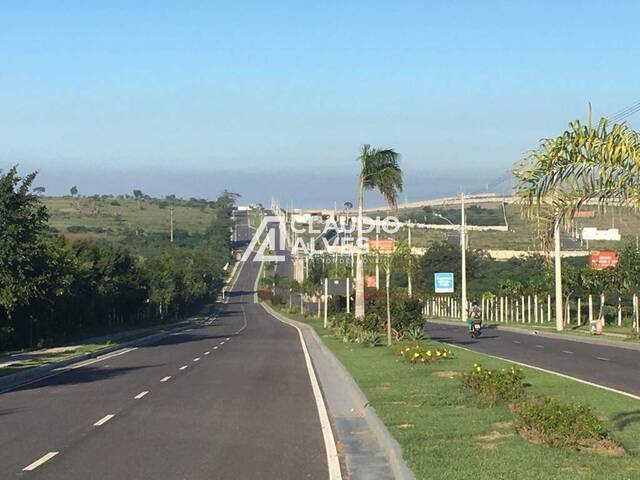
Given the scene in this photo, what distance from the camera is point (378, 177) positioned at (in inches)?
1956

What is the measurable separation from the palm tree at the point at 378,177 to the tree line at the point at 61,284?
44.8 feet

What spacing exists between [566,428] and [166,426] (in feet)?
22.7

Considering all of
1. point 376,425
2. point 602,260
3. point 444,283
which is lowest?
point 376,425

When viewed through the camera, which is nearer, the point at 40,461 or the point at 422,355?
the point at 40,461

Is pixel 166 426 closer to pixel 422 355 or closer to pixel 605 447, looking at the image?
pixel 605 447

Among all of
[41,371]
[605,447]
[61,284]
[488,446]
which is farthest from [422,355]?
[61,284]

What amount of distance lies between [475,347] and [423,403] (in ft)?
79.0

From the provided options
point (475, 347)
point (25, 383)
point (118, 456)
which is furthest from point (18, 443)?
point (475, 347)

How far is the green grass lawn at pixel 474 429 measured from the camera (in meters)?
10.5

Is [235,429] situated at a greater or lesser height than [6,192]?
lesser

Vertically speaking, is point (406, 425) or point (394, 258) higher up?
point (394, 258)

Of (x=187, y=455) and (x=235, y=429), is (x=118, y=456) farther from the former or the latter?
(x=235, y=429)

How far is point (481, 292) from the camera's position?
96.2 m

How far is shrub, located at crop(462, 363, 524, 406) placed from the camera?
54.7ft
